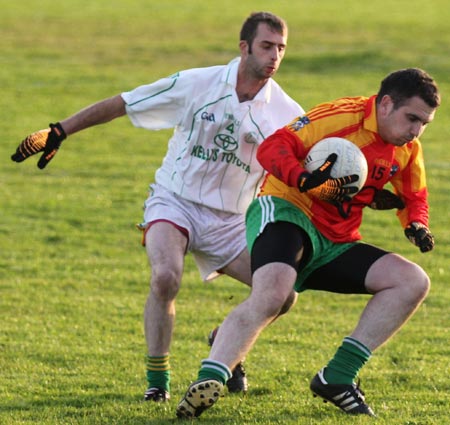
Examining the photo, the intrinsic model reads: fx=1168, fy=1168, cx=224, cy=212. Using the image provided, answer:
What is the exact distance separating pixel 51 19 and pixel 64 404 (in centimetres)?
3128

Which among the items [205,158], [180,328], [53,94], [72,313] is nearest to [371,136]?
[205,158]

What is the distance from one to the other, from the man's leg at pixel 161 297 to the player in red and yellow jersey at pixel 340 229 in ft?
1.94

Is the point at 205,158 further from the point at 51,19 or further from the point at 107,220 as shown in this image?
the point at 51,19

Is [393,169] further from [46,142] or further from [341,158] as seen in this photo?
[46,142]

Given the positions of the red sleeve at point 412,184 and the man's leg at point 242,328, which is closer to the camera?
the man's leg at point 242,328

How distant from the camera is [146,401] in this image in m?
6.78

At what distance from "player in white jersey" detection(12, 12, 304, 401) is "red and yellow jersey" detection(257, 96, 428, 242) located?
0.78 meters

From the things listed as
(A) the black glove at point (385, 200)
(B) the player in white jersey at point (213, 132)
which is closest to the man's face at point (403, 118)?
(A) the black glove at point (385, 200)

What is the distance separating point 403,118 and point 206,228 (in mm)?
1656

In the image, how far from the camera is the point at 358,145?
6430 mm

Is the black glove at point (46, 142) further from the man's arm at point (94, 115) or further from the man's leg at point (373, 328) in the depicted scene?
the man's leg at point (373, 328)

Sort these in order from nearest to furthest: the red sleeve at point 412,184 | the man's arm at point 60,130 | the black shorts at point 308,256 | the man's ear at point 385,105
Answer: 1. the black shorts at point 308,256
2. the man's ear at point 385,105
3. the red sleeve at point 412,184
4. the man's arm at point 60,130

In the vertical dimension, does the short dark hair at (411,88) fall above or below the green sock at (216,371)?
above

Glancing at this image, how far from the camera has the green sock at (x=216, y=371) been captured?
582cm
